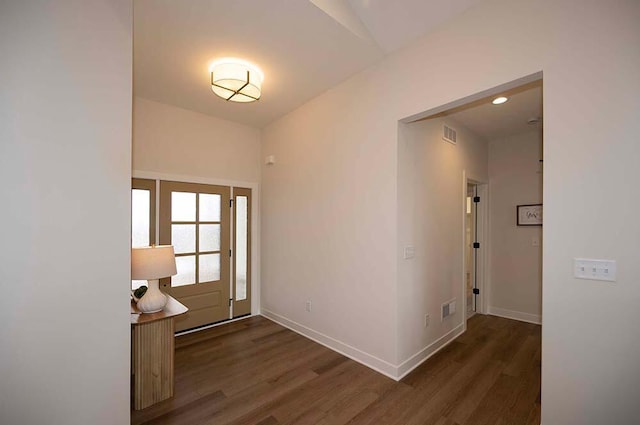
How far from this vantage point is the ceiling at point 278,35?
2.09 m

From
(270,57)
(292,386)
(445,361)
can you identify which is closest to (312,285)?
(292,386)

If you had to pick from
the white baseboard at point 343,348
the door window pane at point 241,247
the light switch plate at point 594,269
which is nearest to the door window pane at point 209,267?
the door window pane at point 241,247

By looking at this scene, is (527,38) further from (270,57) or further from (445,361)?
(445,361)

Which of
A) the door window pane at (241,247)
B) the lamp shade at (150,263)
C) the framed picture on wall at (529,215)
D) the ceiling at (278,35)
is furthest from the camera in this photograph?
the door window pane at (241,247)

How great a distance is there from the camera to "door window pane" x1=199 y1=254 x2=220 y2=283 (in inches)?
151

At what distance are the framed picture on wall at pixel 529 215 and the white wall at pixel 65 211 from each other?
487 centimetres

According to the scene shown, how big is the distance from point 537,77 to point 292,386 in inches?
120

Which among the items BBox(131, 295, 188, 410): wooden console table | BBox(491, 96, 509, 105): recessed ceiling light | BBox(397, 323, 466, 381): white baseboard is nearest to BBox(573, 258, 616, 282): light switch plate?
BBox(397, 323, 466, 381): white baseboard

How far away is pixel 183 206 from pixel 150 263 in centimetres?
164

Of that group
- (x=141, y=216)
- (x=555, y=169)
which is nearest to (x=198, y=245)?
(x=141, y=216)

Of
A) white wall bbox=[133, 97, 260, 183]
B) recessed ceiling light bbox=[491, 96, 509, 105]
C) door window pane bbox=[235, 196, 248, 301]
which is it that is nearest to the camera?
recessed ceiling light bbox=[491, 96, 509, 105]

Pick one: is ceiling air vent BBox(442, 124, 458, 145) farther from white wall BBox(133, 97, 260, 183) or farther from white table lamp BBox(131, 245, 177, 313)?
white table lamp BBox(131, 245, 177, 313)

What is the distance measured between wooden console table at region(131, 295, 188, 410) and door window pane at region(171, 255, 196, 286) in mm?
1289

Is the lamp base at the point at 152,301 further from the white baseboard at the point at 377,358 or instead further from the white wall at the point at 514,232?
the white wall at the point at 514,232
